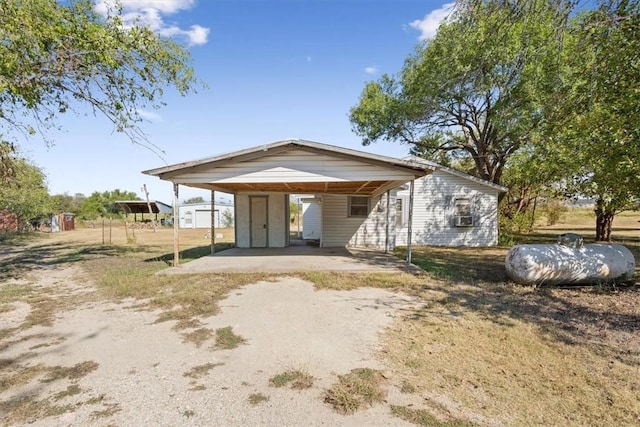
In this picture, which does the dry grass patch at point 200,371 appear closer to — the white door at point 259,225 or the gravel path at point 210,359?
the gravel path at point 210,359

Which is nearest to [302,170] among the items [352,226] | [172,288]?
[172,288]

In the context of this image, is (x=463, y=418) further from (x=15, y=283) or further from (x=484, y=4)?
(x=15, y=283)

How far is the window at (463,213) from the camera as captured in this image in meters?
15.6

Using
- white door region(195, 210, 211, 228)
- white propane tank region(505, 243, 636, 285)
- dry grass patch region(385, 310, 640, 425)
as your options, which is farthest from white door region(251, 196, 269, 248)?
white door region(195, 210, 211, 228)

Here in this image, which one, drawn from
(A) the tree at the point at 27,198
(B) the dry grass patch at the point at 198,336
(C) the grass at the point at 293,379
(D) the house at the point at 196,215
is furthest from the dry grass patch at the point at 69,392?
(D) the house at the point at 196,215

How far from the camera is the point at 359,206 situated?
1455 cm

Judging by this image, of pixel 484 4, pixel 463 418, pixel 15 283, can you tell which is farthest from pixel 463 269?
pixel 15 283

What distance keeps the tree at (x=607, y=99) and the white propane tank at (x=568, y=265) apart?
59.1 inches

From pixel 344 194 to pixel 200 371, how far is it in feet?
36.6

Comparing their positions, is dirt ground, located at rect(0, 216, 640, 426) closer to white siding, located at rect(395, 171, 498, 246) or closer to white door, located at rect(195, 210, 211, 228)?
white siding, located at rect(395, 171, 498, 246)

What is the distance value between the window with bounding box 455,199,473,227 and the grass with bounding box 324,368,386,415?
13465 mm

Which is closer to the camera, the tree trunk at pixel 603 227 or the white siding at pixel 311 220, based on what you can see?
the tree trunk at pixel 603 227

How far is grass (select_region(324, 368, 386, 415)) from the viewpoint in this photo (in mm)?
2865

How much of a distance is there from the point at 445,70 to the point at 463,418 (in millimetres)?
13942
